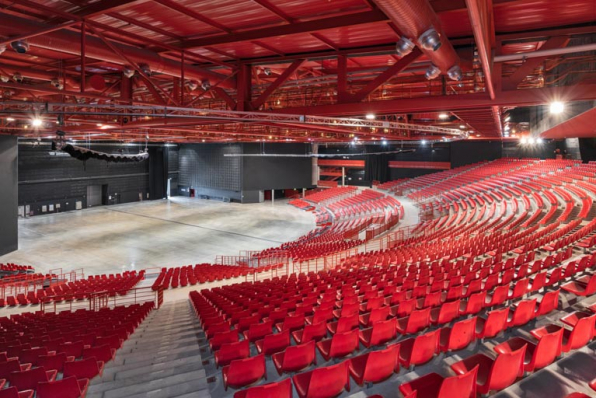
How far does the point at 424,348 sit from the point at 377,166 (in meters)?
43.7

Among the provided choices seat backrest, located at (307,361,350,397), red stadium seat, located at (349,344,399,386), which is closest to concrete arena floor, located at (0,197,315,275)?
red stadium seat, located at (349,344,399,386)

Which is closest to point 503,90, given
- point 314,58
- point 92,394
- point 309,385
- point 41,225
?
point 314,58

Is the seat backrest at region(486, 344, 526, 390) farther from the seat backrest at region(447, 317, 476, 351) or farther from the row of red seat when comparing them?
the row of red seat

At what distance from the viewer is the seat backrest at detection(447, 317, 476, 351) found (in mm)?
4785

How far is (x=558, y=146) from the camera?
117 feet

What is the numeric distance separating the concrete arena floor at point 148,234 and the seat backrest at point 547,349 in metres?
19.2

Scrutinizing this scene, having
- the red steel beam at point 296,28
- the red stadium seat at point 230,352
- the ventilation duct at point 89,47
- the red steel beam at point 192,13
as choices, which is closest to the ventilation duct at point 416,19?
the red steel beam at point 296,28

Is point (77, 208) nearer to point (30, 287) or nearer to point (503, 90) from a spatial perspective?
point (30, 287)

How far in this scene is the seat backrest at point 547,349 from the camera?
13.3 ft

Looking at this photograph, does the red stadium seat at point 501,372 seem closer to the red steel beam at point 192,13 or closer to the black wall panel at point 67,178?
the red steel beam at point 192,13

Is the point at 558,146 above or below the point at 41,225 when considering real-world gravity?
above

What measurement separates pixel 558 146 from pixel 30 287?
142ft

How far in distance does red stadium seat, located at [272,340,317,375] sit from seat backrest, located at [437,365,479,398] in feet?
6.20

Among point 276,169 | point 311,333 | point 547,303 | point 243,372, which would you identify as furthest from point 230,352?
point 276,169
